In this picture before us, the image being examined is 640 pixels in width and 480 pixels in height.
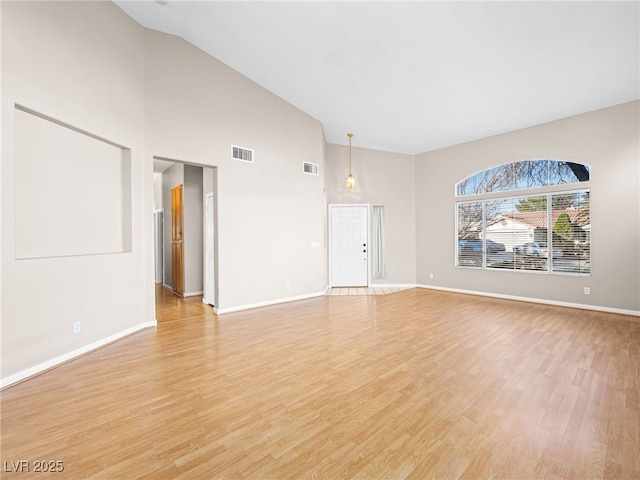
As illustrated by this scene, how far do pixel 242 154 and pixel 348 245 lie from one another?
3569 millimetres

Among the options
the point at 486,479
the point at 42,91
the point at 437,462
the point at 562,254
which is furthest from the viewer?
the point at 562,254

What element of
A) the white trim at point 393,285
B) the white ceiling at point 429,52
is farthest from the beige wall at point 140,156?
the white trim at point 393,285

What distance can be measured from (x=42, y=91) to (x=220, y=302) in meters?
3.37

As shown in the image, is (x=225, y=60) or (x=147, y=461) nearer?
(x=147, y=461)

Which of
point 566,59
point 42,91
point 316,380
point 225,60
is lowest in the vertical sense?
point 316,380

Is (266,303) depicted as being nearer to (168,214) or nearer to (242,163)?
(242,163)

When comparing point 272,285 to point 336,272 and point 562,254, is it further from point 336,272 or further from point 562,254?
point 562,254

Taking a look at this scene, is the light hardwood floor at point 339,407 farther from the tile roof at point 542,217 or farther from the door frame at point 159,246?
the door frame at point 159,246

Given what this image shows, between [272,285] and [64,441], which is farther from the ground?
[272,285]

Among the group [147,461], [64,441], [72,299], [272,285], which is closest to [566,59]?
[272,285]

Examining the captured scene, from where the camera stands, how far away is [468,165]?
675 cm

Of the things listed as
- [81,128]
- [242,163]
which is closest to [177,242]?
[242,163]

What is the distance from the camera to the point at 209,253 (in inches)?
229

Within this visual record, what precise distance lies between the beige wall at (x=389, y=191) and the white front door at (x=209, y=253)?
298cm
